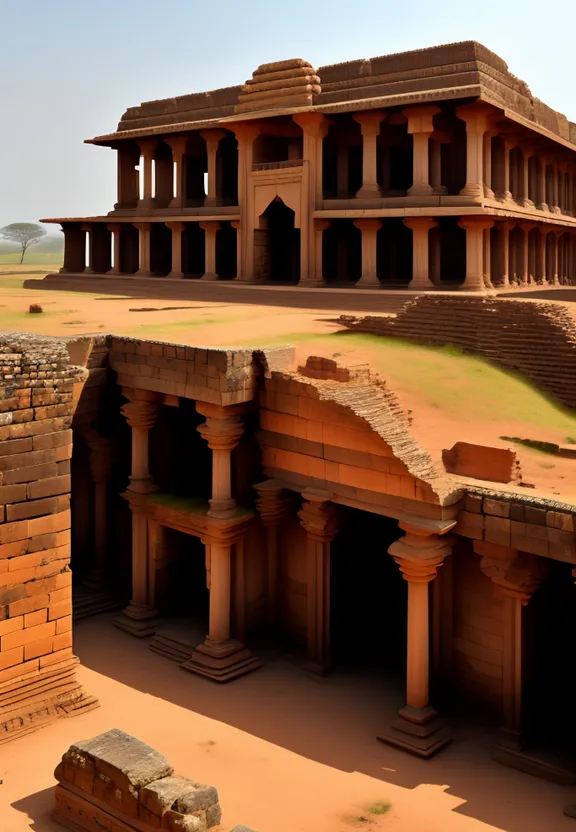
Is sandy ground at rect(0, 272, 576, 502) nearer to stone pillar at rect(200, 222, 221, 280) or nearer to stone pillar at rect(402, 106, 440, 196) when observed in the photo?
stone pillar at rect(402, 106, 440, 196)

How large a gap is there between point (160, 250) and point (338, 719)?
32.0 m

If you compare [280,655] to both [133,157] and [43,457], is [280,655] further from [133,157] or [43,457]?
[133,157]

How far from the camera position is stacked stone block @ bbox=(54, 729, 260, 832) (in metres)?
9.03

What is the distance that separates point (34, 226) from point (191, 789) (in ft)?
419

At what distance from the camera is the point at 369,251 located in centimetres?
3169

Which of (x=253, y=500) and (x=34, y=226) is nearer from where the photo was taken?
(x=253, y=500)

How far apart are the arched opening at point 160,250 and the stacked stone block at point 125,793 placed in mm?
32864

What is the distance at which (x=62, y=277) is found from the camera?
41094 millimetres

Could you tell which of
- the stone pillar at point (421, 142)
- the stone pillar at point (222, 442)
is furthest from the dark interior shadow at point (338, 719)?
the stone pillar at point (421, 142)

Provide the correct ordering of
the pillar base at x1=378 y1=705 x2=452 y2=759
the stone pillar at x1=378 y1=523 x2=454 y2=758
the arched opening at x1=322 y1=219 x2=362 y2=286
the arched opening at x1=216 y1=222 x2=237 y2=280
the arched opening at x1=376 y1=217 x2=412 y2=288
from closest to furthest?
the pillar base at x1=378 y1=705 x2=452 y2=759
the stone pillar at x1=378 y1=523 x2=454 y2=758
the arched opening at x1=376 y1=217 x2=412 y2=288
the arched opening at x1=322 y1=219 x2=362 y2=286
the arched opening at x1=216 y1=222 x2=237 y2=280

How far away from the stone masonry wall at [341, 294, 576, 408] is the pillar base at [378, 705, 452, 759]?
8.11 m

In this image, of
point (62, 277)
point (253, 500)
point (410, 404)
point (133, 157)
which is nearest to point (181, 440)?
point (253, 500)

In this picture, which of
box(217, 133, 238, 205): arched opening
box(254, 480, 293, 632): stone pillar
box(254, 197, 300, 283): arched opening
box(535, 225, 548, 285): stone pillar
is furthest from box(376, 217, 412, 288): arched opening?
box(254, 480, 293, 632): stone pillar

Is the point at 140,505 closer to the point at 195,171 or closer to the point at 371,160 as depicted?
the point at 371,160
